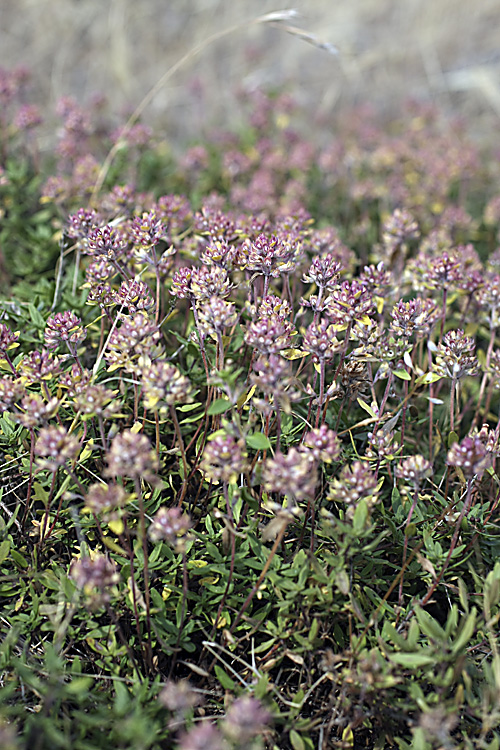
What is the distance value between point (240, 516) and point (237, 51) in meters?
8.97

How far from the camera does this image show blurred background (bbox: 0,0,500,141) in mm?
8016

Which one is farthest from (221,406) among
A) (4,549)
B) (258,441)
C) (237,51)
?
(237,51)

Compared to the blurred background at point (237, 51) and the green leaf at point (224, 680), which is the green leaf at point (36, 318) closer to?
the green leaf at point (224, 680)

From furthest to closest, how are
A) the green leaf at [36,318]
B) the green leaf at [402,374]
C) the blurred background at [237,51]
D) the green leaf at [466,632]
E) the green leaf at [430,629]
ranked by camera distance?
1. the blurred background at [237,51]
2. the green leaf at [36,318]
3. the green leaf at [402,374]
4. the green leaf at [430,629]
5. the green leaf at [466,632]

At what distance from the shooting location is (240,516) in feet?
7.45

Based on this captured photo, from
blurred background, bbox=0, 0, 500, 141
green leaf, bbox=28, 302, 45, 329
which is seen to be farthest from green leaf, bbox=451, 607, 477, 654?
blurred background, bbox=0, 0, 500, 141

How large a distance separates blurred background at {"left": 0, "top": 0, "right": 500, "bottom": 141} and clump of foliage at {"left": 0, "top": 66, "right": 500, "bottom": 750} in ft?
17.6

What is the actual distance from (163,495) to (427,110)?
4680mm

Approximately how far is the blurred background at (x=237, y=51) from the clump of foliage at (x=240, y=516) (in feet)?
17.6

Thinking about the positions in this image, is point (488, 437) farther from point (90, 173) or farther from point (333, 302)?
point (90, 173)

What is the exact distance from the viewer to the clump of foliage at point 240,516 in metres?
1.80

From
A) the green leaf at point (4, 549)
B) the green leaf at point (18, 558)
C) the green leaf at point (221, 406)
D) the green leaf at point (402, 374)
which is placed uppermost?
the green leaf at point (221, 406)

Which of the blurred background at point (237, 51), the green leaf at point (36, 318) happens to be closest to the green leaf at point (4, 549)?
the green leaf at point (36, 318)

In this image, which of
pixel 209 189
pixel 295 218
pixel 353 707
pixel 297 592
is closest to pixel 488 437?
pixel 297 592
